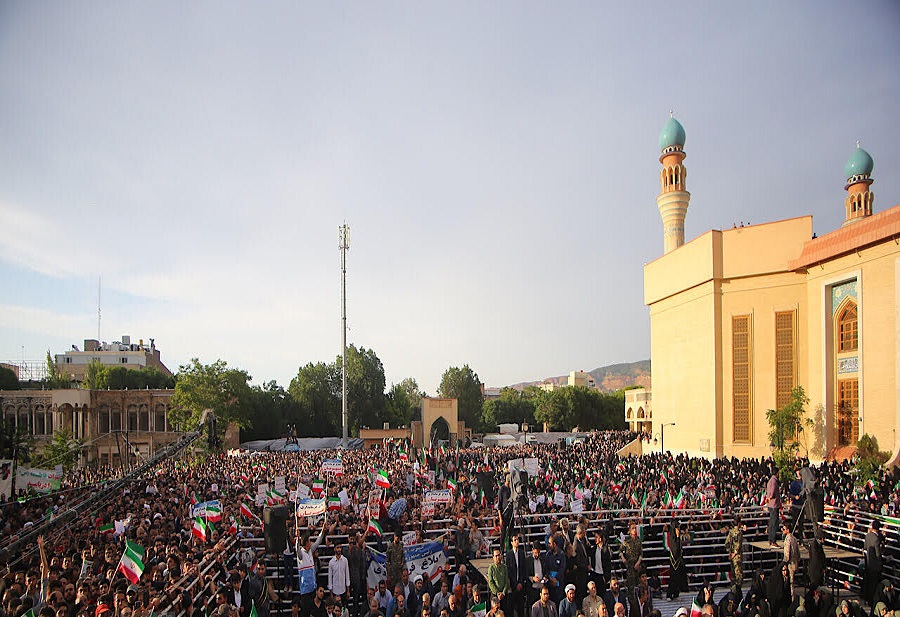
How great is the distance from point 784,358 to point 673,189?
15716 millimetres

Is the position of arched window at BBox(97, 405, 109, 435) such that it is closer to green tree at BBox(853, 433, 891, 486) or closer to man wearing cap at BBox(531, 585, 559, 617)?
green tree at BBox(853, 433, 891, 486)

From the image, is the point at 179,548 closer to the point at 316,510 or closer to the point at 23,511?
the point at 316,510

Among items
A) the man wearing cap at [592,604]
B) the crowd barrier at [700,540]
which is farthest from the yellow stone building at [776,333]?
the man wearing cap at [592,604]

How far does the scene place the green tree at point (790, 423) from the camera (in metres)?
28.0

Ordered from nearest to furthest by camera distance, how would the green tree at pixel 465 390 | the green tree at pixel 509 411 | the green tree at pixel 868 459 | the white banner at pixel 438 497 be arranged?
the white banner at pixel 438 497 → the green tree at pixel 868 459 → the green tree at pixel 465 390 → the green tree at pixel 509 411

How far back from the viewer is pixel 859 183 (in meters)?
46.3

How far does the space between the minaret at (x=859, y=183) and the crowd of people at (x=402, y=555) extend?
32313 mm

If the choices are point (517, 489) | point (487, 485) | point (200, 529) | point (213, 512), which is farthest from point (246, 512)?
point (517, 489)

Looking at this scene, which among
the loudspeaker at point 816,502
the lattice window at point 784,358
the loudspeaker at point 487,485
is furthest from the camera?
the lattice window at point 784,358

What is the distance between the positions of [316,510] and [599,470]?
1481 centimetres

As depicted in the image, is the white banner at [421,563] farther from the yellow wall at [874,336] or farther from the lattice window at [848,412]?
the lattice window at [848,412]

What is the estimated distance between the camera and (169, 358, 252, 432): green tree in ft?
154

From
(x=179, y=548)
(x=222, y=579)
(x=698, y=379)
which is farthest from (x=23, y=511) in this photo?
(x=698, y=379)

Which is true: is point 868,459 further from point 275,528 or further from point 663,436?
point 275,528
